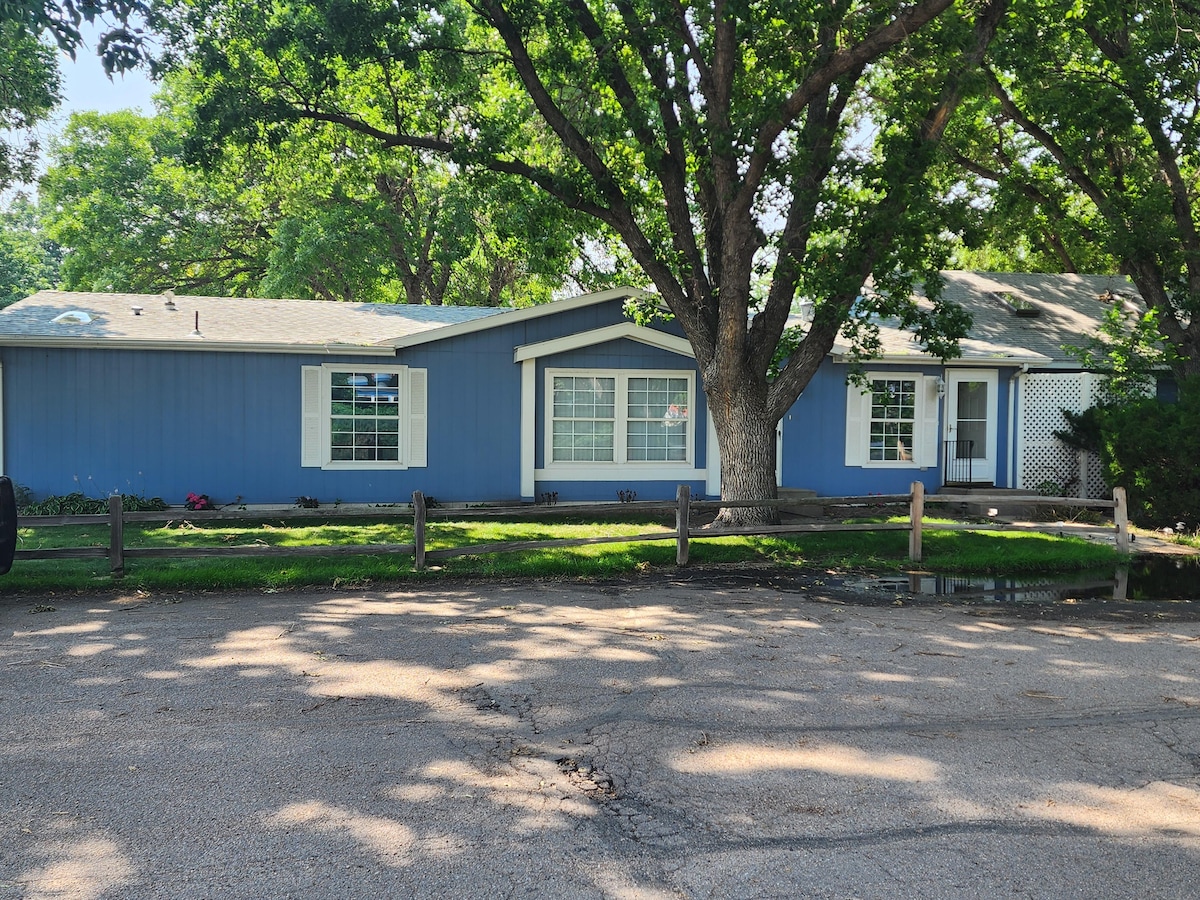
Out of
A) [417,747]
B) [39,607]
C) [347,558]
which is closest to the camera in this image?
[417,747]

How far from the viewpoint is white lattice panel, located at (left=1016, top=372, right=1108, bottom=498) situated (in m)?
18.2

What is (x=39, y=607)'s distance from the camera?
8.66 meters

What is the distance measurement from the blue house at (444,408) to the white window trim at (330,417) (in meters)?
0.03

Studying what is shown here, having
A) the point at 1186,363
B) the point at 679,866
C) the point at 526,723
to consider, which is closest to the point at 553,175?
the point at 526,723

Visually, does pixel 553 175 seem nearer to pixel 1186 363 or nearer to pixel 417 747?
pixel 417 747

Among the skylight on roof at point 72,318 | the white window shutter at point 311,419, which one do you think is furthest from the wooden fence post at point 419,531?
the skylight on roof at point 72,318

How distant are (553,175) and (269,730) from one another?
30.8 ft

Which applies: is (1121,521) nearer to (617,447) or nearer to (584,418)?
(617,447)

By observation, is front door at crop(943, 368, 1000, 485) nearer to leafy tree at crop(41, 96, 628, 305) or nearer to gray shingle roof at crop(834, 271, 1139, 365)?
gray shingle roof at crop(834, 271, 1139, 365)

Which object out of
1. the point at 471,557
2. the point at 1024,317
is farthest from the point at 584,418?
the point at 1024,317

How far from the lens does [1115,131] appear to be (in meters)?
16.9

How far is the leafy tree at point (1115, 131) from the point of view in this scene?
1536cm

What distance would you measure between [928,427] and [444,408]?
9.28 m

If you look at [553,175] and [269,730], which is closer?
[269,730]
